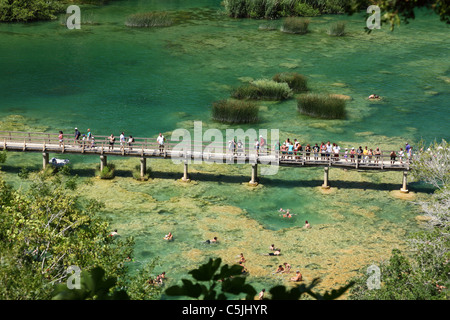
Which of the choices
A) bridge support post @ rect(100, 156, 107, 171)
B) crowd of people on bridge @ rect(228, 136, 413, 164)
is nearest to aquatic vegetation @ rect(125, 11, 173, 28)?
bridge support post @ rect(100, 156, 107, 171)

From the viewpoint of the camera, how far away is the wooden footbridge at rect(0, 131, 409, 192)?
4250cm

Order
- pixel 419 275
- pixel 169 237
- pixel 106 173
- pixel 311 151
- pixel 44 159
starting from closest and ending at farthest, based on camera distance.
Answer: pixel 419 275 < pixel 169 237 < pixel 106 173 < pixel 44 159 < pixel 311 151

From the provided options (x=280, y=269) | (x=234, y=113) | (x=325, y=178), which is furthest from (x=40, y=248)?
(x=234, y=113)

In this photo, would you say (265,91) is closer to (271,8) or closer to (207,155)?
(207,155)

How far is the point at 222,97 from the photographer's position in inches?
2308

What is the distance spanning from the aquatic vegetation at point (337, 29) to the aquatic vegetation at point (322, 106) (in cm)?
2740

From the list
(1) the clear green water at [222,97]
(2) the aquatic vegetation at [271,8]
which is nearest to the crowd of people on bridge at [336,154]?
(1) the clear green water at [222,97]

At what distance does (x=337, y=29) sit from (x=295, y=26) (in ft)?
18.3

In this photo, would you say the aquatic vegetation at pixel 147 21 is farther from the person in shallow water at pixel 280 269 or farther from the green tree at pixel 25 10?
the person in shallow water at pixel 280 269

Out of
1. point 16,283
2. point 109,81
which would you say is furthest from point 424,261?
point 109,81

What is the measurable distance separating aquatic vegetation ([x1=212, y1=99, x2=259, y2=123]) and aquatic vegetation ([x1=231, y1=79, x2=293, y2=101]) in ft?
16.6

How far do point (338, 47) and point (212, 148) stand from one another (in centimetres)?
3705

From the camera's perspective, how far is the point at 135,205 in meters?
38.8
